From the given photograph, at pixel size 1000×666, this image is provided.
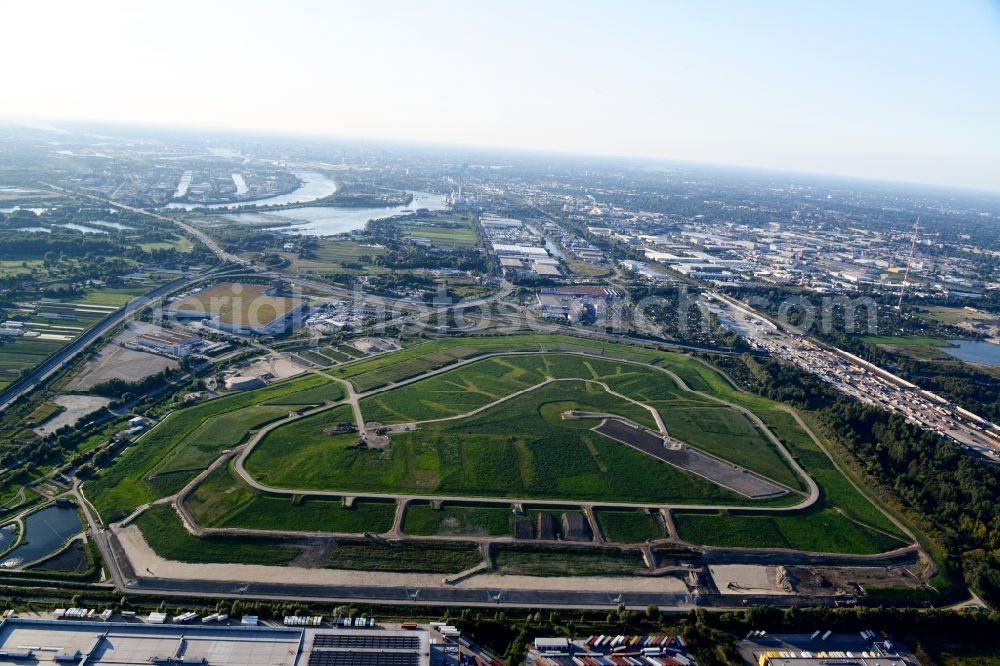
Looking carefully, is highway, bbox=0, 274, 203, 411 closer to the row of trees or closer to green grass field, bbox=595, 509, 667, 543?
green grass field, bbox=595, 509, 667, 543

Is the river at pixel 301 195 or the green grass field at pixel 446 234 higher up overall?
the river at pixel 301 195

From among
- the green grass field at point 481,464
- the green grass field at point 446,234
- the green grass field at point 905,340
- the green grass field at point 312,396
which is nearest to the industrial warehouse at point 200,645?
the green grass field at point 481,464

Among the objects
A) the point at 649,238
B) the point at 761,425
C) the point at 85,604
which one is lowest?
the point at 85,604

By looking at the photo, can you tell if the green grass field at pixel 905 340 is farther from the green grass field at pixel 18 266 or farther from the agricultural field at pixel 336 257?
the green grass field at pixel 18 266

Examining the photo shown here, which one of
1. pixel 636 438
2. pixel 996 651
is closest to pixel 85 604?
pixel 636 438

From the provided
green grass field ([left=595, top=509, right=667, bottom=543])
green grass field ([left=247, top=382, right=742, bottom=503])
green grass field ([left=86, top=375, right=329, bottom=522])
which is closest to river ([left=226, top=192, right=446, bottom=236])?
green grass field ([left=86, top=375, right=329, bottom=522])

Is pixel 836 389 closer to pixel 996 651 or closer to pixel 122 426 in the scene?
pixel 996 651
